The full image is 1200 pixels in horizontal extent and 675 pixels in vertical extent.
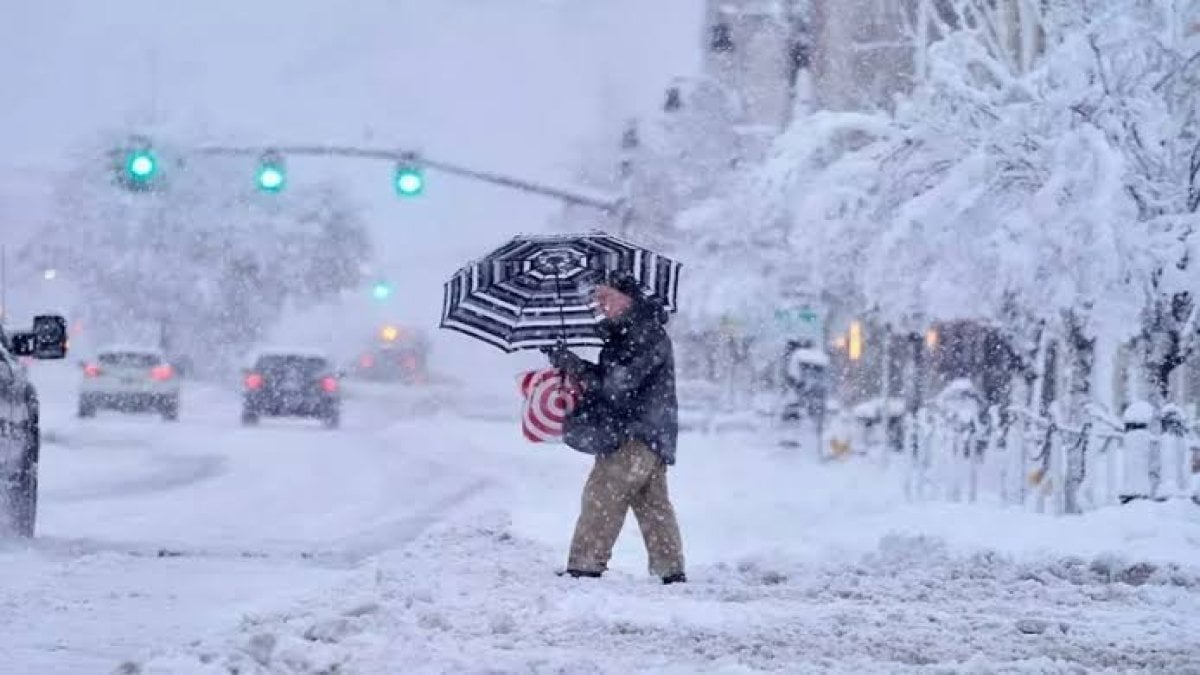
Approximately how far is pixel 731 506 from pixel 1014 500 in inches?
122

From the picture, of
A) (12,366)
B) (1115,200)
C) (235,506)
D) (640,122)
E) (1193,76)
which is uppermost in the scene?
(640,122)

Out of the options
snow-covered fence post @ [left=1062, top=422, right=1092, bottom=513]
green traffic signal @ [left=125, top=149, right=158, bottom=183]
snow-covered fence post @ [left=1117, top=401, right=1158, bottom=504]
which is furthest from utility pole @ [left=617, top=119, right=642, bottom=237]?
snow-covered fence post @ [left=1117, top=401, right=1158, bottom=504]

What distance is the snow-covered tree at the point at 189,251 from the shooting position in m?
65.6

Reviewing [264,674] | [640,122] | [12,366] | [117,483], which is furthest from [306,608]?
[640,122]

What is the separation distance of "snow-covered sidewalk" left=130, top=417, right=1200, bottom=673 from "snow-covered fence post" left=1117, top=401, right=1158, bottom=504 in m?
0.63

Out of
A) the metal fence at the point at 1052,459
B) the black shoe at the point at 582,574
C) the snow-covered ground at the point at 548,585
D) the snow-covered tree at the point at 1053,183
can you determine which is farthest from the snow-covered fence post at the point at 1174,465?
the black shoe at the point at 582,574

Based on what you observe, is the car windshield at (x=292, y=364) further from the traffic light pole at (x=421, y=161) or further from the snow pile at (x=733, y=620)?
the snow pile at (x=733, y=620)

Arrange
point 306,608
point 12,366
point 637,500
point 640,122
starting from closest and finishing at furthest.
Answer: point 306,608 → point 637,500 → point 12,366 → point 640,122

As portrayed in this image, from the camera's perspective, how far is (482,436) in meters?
33.7

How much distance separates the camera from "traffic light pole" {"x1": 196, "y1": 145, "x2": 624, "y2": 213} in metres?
27.6

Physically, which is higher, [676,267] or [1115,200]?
[1115,200]

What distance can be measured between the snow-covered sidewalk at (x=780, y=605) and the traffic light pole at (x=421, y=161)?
42.7 feet

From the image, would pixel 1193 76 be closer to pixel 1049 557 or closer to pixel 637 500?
pixel 1049 557

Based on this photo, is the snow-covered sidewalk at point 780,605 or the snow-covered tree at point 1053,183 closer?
the snow-covered sidewalk at point 780,605
